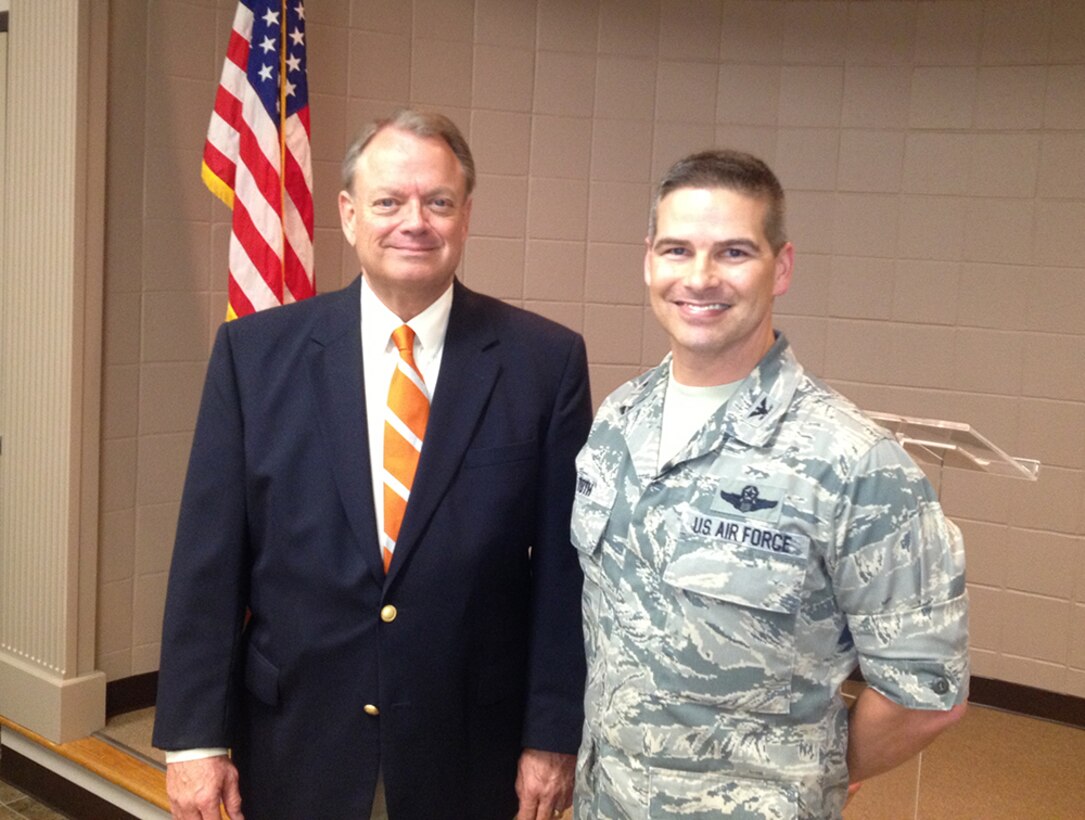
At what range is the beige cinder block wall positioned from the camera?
3666 mm

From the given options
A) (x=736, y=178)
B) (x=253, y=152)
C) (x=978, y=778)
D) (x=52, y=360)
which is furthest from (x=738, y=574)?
(x=52, y=360)

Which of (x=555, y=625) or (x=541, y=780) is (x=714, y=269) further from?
(x=541, y=780)

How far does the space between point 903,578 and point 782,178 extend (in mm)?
2976

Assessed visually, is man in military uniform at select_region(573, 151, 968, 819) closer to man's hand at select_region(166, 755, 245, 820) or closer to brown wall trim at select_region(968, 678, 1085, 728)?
man's hand at select_region(166, 755, 245, 820)

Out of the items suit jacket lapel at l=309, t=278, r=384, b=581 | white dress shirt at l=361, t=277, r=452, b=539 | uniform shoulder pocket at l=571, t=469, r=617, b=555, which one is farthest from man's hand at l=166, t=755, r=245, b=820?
uniform shoulder pocket at l=571, t=469, r=617, b=555

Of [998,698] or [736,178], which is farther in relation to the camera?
[998,698]

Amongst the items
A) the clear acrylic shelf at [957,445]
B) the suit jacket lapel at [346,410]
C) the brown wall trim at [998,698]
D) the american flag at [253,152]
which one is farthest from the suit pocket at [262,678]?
the brown wall trim at [998,698]

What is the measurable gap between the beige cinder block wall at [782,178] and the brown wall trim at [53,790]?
14.9 inches

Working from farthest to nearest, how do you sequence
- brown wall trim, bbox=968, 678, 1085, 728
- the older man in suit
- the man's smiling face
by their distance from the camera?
brown wall trim, bbox=968, 678, 1085, 728, the older man in suit, the man's smiling face

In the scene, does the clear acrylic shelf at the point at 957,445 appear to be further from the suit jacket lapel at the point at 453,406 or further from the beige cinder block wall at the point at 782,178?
the beige cinder block wall at the point at 782,178

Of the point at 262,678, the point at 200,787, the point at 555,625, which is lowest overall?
the point at 200,787

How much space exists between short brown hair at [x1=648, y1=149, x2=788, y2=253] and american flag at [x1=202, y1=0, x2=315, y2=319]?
1.95 metres

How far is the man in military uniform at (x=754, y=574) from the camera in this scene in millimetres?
1523

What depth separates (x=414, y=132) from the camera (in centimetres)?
188
